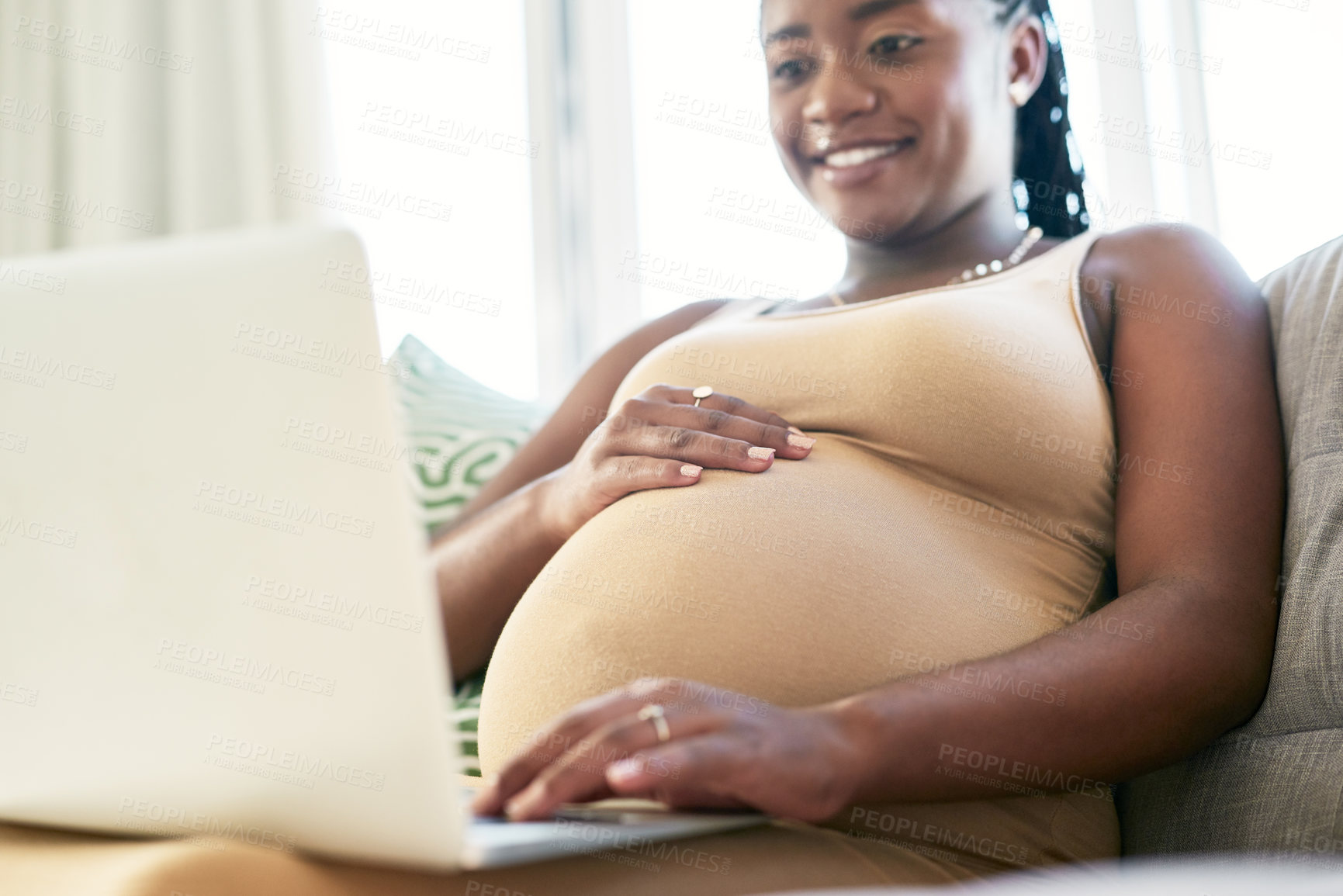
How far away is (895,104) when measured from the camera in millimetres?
1133

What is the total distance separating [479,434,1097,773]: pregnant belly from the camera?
0.73 meters

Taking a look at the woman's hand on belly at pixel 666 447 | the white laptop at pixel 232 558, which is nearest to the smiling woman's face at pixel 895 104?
the woman's hand on belly at pixel 666 447

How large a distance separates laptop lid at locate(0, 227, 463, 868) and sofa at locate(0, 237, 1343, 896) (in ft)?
0.10

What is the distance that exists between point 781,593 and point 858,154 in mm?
614

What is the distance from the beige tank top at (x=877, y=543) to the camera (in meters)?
0.73

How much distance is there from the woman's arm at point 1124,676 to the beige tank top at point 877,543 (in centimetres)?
3

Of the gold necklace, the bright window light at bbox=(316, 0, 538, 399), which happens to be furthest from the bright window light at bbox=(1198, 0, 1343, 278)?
the bright window light at bbox=(316, 0, 538, 399)

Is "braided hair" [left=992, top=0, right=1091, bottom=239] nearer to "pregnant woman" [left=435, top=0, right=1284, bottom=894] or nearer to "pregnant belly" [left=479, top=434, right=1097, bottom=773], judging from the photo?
"pregnant woman" [left=435, top=0, right=1284, bottom=894]

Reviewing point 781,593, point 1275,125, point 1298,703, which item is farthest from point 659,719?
point 1275,125

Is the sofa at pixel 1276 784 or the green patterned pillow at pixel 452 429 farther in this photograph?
Result: the green patterned pillow at pixel 452 429

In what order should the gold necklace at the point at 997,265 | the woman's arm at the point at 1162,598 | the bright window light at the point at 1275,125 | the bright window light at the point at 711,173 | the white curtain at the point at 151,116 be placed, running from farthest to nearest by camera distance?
the bright window light at the point at 711,173, the white curtain at the point at 151,116, the bright window light at the point at 1275,125, the gold necklace at the point at 997,265, the woman's arm at the point at 1162,598

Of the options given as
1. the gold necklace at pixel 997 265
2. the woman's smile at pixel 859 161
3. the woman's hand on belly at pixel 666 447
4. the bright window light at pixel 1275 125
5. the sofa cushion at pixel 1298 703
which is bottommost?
the sofa cushion at pixel 1298 703

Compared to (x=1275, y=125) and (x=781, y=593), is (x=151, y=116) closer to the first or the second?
(x=781, y=593)

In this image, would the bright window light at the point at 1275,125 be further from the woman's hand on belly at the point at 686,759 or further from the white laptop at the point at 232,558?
the white laptop at the point at 232,558
